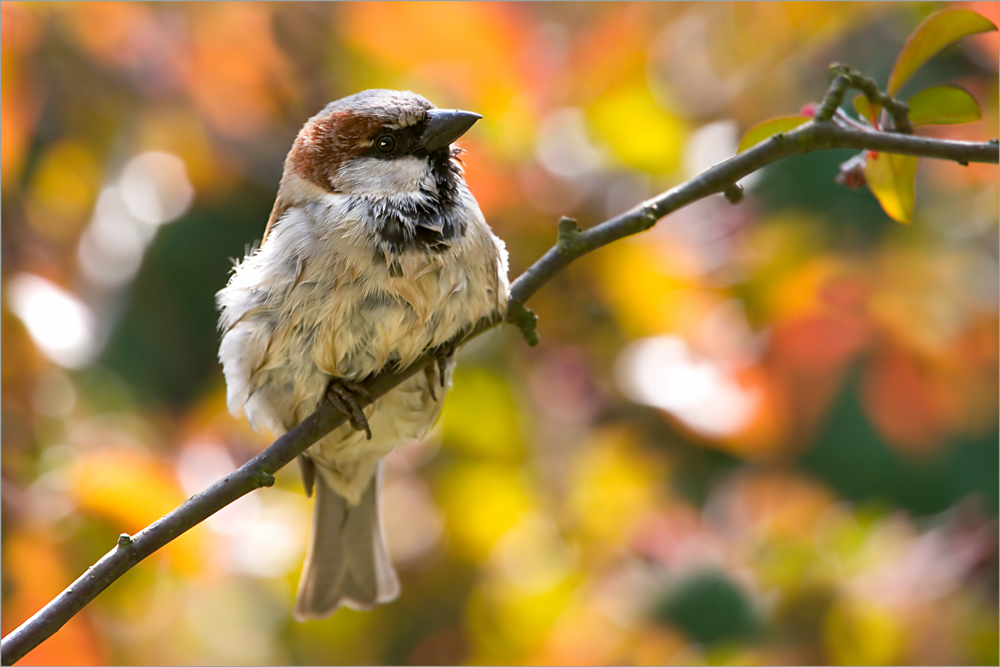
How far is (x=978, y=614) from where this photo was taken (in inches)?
97.6

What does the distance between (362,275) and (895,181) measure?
0.98 m

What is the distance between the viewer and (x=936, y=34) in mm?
1479

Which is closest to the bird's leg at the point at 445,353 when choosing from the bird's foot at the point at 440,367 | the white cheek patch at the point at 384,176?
the bird's foot at the point at 440,367

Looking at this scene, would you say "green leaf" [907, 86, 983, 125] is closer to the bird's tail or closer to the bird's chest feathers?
the bird's chest feathers

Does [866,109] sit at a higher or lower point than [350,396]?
higher

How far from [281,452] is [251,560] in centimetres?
114

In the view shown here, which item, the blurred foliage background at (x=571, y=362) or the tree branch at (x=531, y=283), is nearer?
the tree branch at (x=531, y=283)

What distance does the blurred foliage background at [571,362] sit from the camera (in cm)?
236

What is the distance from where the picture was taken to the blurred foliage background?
7.73 feet

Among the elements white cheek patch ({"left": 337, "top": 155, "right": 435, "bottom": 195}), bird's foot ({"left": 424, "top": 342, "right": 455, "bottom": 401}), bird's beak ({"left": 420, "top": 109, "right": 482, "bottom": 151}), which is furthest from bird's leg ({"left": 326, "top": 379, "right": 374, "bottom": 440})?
bird's beak ({"left": 420, "top": 109, "right": 482, "bottom": 151})

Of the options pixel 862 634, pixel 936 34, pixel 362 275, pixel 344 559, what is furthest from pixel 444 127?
pixel 862 634

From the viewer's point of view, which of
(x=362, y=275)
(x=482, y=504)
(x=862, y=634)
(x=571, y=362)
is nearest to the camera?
(x=362, y=275)

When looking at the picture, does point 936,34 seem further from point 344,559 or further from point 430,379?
point 344,559

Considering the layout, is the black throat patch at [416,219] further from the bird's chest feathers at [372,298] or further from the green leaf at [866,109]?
the green leaf at [866,109]
